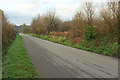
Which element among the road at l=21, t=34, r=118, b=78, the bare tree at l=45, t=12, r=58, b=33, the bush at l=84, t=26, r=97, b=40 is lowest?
the road at l=21, t=34, r=118, b=78

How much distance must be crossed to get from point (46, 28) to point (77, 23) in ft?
94.7

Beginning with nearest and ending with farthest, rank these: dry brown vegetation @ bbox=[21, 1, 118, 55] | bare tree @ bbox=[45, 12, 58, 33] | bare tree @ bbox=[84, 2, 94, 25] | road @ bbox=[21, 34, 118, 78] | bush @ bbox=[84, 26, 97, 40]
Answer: road @ bbox=[21, 34, 118, 78] < dry brown vegetation @ bbox=[21, 1, 118, 55] < bush @ bbox=[84, 26, 97, 40] < bare tree @ bbox=[84, 2, 94, 25] < bare tree @ bbox=[45, 12, 58, 33]

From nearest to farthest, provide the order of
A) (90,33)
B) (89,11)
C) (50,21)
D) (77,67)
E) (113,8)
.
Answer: (77,67)
(113,8)
(90,33)
(89,11)
(50,21)

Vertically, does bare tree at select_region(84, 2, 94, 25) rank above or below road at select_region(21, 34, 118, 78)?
above

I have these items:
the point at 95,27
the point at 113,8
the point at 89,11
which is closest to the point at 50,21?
the point at 89,11

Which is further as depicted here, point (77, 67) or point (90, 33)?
point (90, 33)

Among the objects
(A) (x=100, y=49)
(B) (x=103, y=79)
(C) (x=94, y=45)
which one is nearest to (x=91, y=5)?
(C) (x=94, y=45)

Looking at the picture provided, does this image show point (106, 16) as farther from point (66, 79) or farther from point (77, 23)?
point (66, 79)

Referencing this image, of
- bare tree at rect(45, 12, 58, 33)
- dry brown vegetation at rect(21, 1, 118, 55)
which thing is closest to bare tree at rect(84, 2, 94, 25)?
dry brown vegetation at rect(21, 1, 118, 55)

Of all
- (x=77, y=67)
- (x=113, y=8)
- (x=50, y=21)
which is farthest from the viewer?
(x=50, y=21)

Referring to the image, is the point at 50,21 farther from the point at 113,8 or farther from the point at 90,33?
the point at 113,8

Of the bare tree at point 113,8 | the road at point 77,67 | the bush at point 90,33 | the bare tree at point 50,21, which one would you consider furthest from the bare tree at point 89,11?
the bare tree at point 50,21

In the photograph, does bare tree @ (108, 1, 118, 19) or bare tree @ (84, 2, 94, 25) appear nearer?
bare tree @ (108, 1, 118, 19)

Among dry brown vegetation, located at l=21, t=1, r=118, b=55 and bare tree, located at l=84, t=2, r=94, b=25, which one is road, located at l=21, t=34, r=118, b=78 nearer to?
dry brown vegetation, located at l=21, t=1, r=118, b=55
